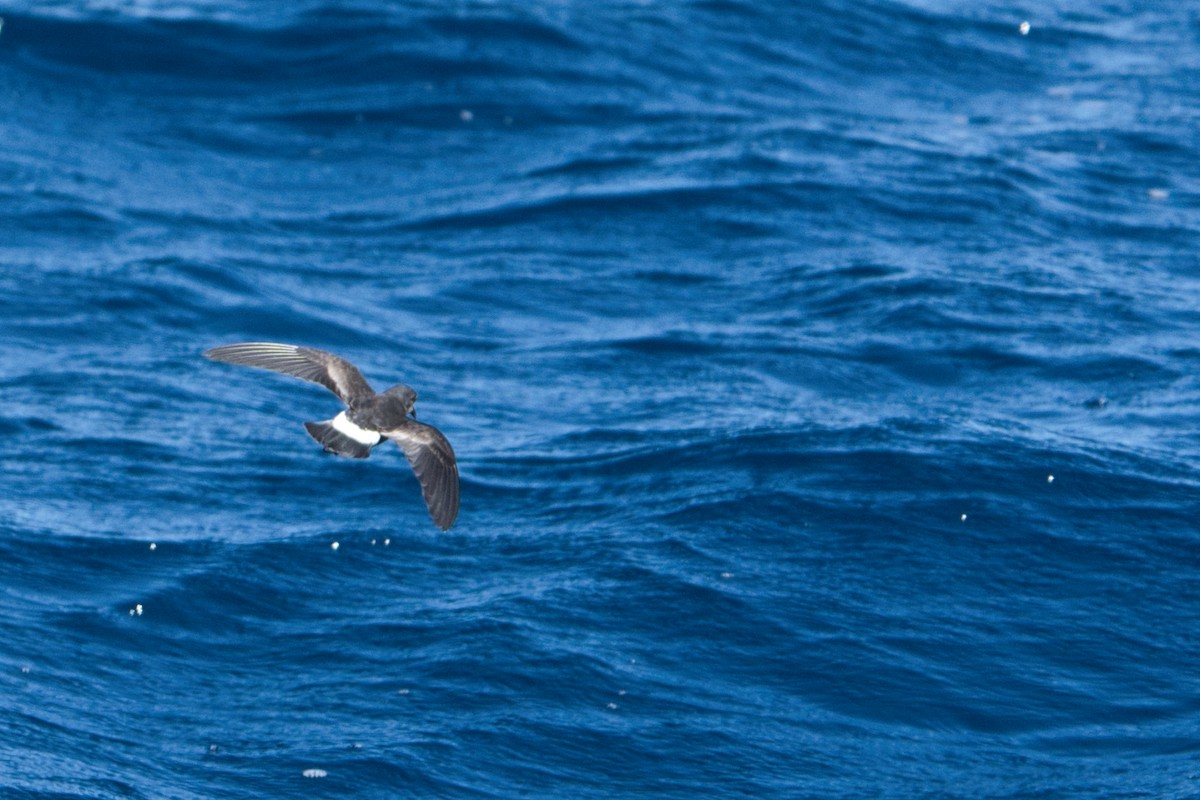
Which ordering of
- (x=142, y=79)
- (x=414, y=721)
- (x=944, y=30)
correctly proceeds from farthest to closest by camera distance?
(x=944, y=30)
(x=142, y=79)
(x=414, y=721)

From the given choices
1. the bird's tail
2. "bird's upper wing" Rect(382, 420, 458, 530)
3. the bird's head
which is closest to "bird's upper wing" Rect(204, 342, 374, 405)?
the bird's head

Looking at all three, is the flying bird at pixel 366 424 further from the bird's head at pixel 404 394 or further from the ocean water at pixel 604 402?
the ocean water at pixel 604 402

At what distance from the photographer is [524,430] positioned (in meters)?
15.9

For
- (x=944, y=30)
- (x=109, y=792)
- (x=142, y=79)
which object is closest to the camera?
(x=109, y=792)

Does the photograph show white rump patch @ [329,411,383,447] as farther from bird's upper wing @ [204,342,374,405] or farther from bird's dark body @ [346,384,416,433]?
bird's upper wing @ [204,342,374,405]

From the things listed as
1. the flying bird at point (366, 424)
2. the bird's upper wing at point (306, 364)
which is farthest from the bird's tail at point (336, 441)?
the bird's upper wing at point (306, 364)

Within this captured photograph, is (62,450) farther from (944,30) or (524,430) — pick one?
(944,30)

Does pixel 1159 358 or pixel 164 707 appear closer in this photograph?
pixel 164 707

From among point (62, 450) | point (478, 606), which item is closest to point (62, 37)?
point (62, 450)

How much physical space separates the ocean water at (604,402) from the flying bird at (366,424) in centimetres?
336

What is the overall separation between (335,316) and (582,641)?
19.8 ft

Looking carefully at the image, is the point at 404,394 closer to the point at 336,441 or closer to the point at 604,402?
the point at 336,441

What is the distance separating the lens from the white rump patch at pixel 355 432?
327 inches

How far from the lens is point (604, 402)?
53.8 ft
